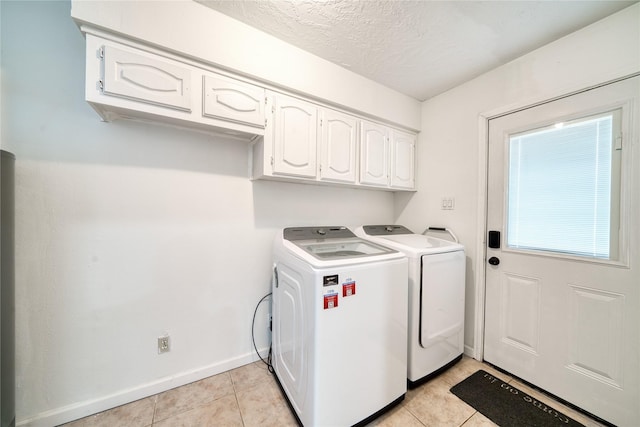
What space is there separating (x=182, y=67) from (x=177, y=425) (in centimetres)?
213

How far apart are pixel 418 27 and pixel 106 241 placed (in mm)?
2472

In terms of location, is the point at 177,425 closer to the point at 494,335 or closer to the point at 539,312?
the point at 494,335

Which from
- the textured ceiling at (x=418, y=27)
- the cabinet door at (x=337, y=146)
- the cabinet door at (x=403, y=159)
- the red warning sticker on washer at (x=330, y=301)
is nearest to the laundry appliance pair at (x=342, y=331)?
the red warning sticker on washer at (x=330, y=301)

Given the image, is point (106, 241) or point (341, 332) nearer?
point (341, 332)

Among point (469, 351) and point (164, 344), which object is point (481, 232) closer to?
point (469, 351)

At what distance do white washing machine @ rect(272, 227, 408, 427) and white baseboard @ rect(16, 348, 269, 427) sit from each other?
0.56m

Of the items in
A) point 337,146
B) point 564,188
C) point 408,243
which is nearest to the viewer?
point 564,188

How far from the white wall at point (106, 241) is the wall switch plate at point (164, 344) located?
0.04 m

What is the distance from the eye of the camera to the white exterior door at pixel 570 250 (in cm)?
131

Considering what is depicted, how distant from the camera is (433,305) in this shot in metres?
1.67

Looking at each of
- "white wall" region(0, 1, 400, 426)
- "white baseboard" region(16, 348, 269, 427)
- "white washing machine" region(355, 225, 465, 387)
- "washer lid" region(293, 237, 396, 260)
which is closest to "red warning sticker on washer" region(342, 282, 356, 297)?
"washer lid" region(293, 237, 396, 260)

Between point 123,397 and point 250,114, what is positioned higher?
point 250,114

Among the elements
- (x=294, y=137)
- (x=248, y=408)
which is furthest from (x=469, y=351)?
(x=294, y=137)

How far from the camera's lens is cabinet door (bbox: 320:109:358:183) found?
6.09 feet
